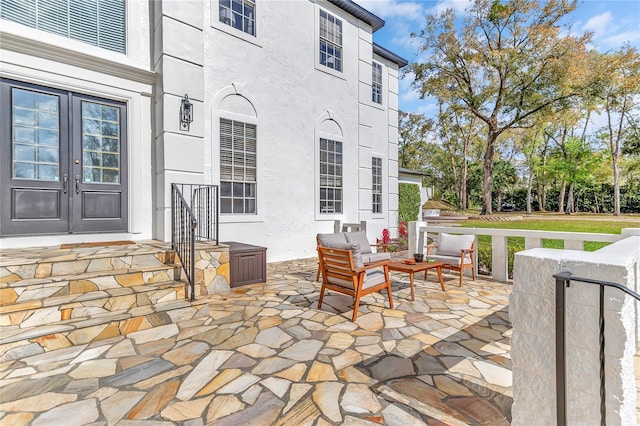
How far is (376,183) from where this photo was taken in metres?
10.2

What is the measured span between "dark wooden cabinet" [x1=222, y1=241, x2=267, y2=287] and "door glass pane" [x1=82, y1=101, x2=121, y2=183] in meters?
2.57

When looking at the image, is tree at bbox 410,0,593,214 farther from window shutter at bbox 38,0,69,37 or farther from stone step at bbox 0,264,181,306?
stone step at bbox 0,264,181,306

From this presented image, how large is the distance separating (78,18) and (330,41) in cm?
584

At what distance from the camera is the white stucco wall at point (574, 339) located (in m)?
1.32

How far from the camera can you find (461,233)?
19.7ft

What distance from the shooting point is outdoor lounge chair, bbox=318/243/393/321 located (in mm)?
3736

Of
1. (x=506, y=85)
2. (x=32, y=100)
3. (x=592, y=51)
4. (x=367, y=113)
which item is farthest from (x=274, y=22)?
(x=592, y=51)

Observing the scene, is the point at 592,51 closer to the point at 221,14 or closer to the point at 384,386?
the point at 221,14

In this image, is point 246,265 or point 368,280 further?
point 246,265

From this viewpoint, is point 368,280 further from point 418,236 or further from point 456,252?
point 418,236

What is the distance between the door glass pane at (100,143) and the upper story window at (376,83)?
7690mm

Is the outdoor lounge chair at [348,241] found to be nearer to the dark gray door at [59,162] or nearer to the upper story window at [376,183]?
the dark gray door at [59,162]

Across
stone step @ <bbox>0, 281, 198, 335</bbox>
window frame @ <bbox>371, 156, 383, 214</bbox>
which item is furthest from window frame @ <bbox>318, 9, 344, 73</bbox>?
stone step @ <bbox>0, 281, 198, 335</bbox>

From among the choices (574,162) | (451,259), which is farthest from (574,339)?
(574,162)
